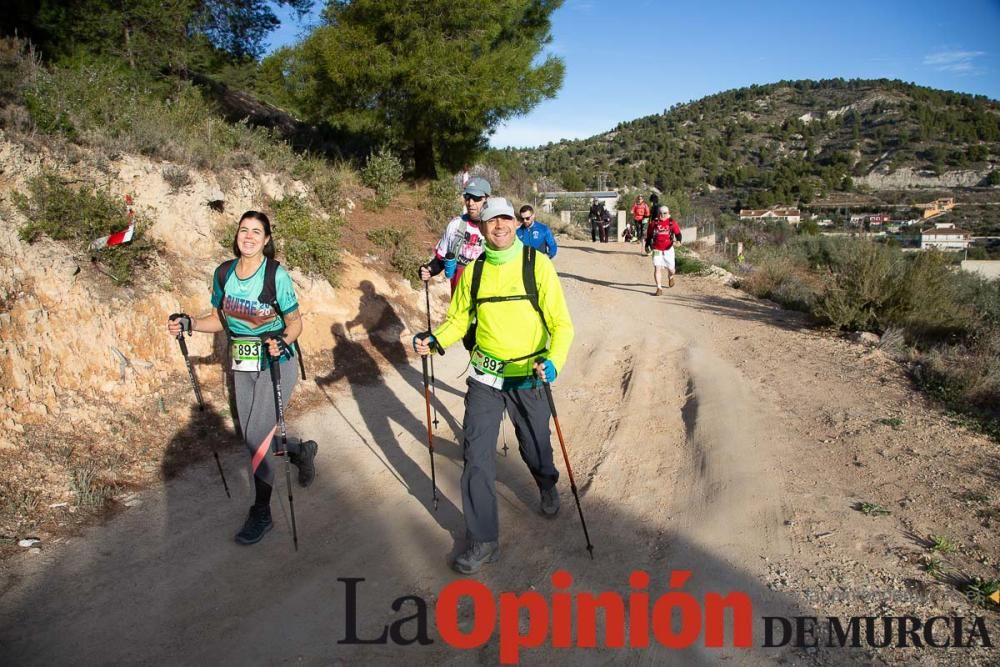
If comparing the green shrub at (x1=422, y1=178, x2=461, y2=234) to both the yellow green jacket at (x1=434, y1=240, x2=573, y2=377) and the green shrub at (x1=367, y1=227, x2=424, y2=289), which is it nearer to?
the green shrub at (x1=367, y1=227, x2=424, y2=289)

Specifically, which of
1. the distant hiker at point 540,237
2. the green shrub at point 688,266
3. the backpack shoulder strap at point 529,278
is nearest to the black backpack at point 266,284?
the backpack shoulder strap at point 529,278

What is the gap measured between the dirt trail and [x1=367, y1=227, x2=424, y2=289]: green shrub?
3.86 metres

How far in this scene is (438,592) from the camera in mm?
3869

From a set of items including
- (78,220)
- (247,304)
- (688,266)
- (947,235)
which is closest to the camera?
(247,304)

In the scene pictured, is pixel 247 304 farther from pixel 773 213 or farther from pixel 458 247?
pixel 773 213

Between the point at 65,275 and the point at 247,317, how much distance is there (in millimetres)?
3484

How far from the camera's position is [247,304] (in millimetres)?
4348

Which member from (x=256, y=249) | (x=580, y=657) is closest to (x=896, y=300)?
(x=580, y=657)

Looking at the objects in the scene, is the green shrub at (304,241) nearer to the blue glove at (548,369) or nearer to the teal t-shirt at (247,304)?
the teal t-shirt at (247,304)

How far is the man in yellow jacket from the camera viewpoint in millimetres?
4043

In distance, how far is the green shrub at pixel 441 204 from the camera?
49.3 ft

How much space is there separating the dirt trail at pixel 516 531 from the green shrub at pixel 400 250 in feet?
12.7

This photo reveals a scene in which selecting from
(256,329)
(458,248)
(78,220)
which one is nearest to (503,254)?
(256,329)

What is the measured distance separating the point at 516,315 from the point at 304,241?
6.38 m
